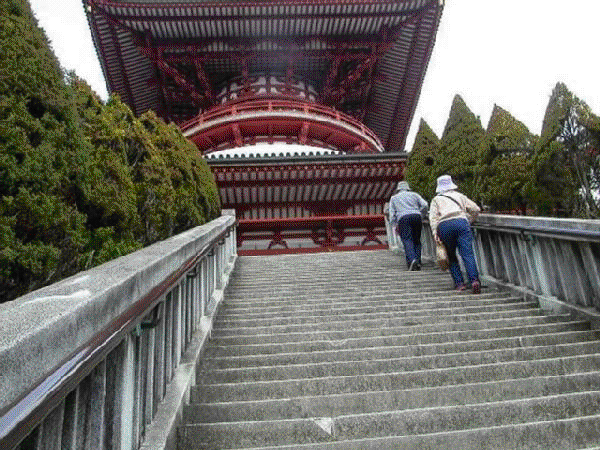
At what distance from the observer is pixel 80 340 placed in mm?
1523

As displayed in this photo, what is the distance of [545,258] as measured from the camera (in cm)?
489

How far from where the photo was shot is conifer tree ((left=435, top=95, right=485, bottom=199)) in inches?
339

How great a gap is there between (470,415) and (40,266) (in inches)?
104

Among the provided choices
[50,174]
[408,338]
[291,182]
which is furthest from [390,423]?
[291,182]

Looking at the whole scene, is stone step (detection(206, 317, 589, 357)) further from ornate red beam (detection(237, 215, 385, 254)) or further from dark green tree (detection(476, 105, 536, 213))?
ornate red beam (detection(237, 215, 385, 254))

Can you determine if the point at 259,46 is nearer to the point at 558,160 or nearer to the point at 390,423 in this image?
the point at 558,160

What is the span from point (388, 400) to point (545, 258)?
265cm

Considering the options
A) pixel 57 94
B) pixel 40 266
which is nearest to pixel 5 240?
pixel 40 266

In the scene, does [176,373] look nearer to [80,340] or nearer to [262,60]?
[80,340]

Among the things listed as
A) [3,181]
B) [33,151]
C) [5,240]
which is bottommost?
[5,240]

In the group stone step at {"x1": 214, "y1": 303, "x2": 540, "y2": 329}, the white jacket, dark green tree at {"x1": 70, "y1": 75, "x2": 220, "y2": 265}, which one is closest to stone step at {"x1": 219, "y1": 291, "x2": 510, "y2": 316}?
stone step at {"x1": 214, "y1": 303, "x2": 540, "y2": 329}

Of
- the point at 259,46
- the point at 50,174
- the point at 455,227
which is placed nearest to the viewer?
the point at 50,174

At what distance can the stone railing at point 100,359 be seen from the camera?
3.97 ft

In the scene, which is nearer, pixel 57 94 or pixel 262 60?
pixel 57 94
